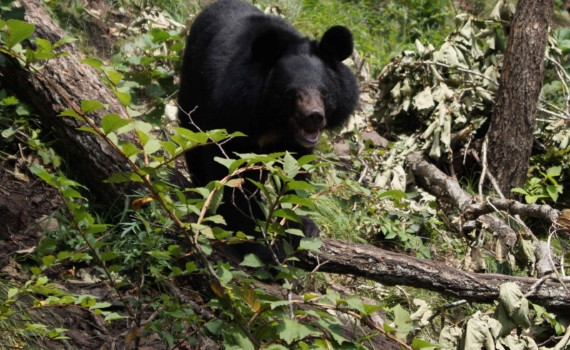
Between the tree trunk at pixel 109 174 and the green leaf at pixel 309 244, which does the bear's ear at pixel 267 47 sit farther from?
the green leaf at pixel 309 244

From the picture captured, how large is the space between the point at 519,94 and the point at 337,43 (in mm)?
2401

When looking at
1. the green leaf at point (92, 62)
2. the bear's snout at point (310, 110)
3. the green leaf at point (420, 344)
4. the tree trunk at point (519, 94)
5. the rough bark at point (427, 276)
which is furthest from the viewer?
the tree trunk at point (519, 94)

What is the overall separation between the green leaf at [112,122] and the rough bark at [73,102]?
190cm

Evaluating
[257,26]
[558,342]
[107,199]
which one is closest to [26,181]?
[107,199]

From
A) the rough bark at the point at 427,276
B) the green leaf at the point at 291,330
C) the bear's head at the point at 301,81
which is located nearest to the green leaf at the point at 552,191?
the bear's head at the point at 301,81

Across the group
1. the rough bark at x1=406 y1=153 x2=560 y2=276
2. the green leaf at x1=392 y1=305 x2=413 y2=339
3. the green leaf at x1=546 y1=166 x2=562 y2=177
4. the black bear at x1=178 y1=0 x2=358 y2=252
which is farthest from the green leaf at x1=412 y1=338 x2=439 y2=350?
the green leaf at x1=546 y1=166 x2=562 y2=177

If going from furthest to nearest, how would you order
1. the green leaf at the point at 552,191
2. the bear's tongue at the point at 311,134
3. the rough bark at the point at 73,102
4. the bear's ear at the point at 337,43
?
the green leaf at the point at 552,191 < the bear's ear at the point at 337,43 < the bear's tongue at the point at 311,134 < the rough bark at the point at 73,102

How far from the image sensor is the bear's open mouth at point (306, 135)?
4684 millimetres

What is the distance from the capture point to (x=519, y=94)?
6637mm

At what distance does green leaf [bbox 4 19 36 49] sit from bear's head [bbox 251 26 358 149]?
2291 mm

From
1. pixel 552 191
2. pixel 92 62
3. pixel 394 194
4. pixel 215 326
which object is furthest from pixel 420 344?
pixel 552 191

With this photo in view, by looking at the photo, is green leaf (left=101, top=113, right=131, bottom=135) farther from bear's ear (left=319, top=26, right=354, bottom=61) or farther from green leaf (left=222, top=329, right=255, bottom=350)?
bear's ear (left=319, top=26, right=354, bottom=61)

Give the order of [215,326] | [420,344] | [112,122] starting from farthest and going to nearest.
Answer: [215,326] → [420,344] → [112,122]

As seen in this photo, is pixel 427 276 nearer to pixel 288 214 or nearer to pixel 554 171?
pixel 288 214
